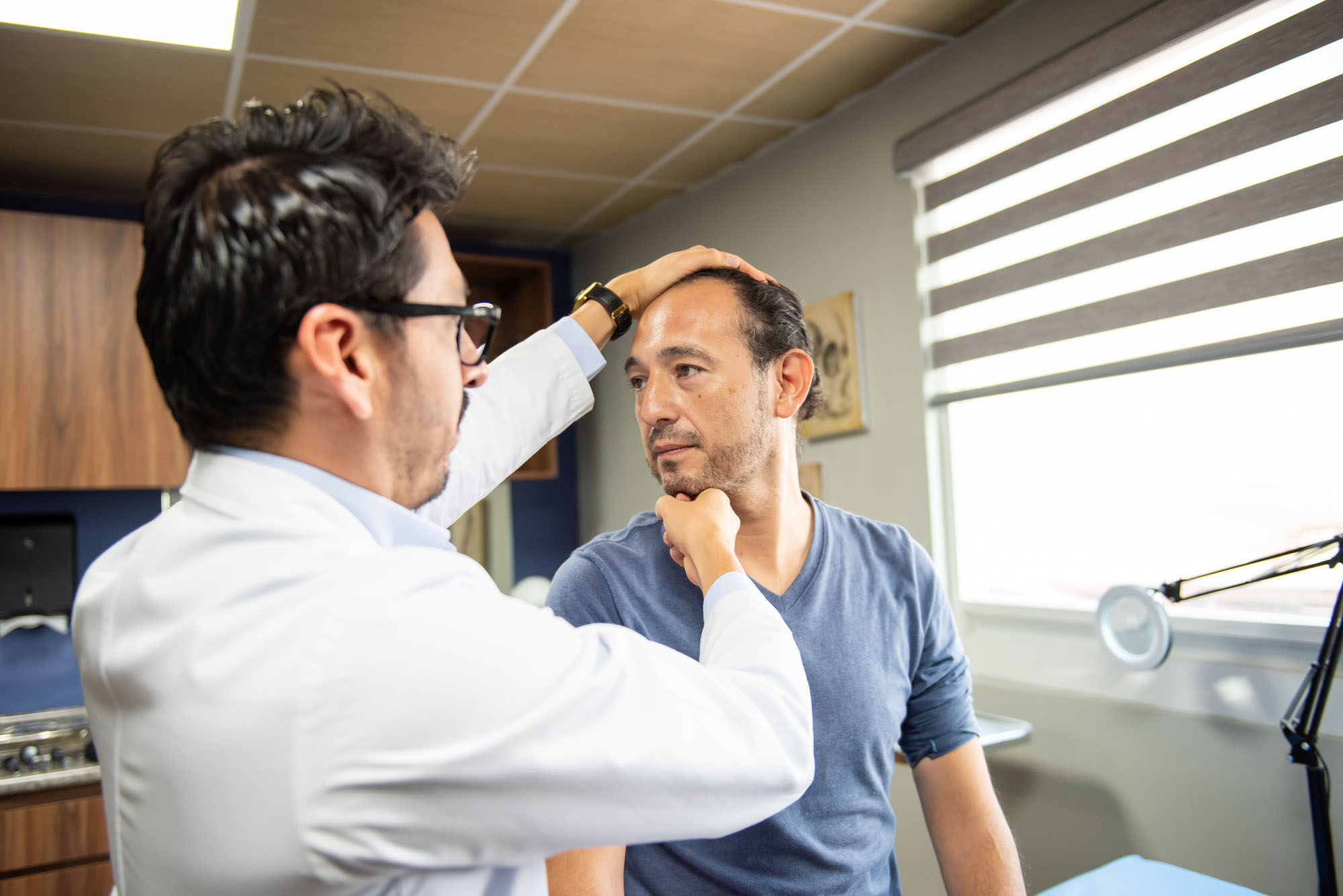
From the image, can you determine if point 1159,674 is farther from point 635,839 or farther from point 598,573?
point 635,839

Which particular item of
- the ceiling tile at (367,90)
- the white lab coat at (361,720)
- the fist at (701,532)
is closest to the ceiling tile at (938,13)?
the ceiling tile at (367,90)

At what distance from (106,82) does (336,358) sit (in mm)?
2490

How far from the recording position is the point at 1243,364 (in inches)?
81.2

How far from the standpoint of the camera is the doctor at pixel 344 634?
66 cm

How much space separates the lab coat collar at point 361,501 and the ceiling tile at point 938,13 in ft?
6.92

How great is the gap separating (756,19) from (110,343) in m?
2.48

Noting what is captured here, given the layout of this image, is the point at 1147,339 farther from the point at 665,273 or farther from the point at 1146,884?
the point at 665,273

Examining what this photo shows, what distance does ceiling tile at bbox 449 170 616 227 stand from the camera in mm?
3711

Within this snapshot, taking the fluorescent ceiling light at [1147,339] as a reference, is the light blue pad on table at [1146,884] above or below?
below

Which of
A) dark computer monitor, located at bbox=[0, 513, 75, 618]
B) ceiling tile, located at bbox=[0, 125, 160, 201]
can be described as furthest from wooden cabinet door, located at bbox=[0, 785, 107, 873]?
ceiling tile, located at bbox=[0, 125, 160, 201]

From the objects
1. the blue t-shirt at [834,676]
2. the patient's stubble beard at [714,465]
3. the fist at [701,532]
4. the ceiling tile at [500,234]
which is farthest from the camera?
the ceiling tile at [500,234]

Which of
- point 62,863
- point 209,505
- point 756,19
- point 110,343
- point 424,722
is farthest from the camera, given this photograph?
point 110,343

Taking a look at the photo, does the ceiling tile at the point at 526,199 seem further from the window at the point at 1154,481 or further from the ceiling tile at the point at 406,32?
the window at the point at 1154,481

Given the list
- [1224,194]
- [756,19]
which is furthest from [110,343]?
[1224,194]
